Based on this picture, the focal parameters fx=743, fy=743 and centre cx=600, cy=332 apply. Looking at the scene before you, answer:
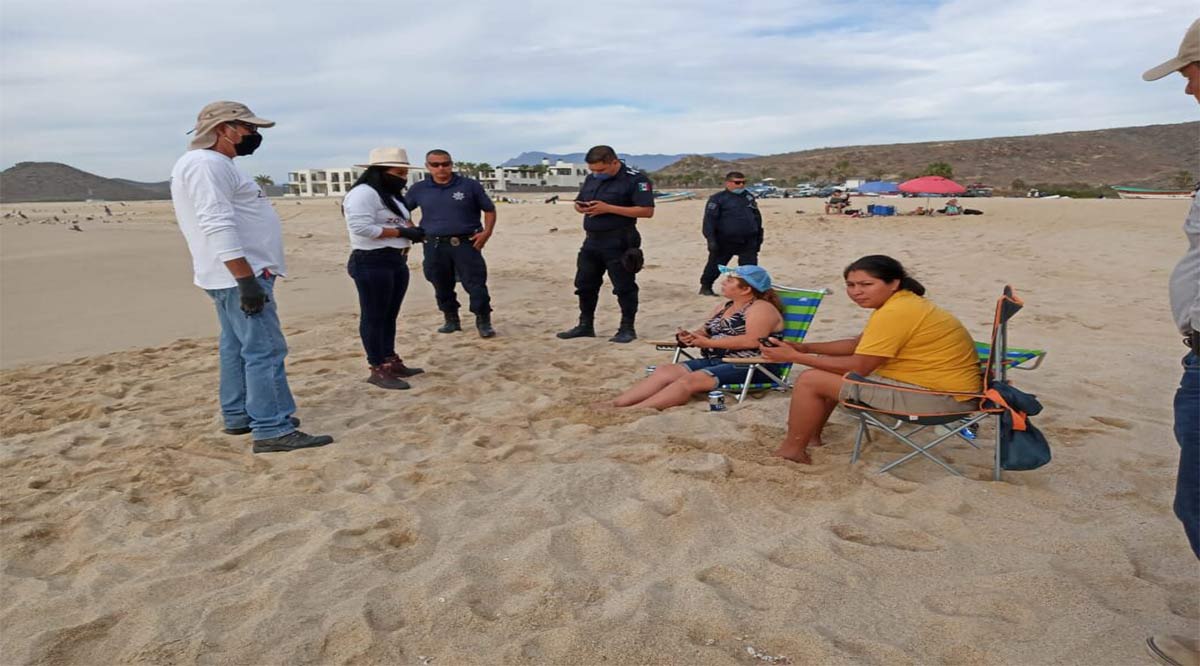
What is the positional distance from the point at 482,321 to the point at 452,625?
470 cm

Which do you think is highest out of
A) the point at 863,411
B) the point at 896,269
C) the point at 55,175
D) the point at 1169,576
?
the point at 55,175

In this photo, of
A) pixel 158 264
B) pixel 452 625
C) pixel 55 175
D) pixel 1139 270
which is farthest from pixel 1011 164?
pixel 55 175

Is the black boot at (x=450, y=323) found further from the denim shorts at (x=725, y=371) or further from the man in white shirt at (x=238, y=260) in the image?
the denim shorts at (x=725, y=371)

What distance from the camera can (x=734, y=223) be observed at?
28.2 ft

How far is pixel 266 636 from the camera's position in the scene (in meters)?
2.35

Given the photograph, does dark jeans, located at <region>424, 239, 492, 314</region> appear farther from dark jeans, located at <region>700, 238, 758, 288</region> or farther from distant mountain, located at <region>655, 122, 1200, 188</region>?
distant mountain, located at <region>655, 122, 1200, 188</region>

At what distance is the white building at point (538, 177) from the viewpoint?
283 feet

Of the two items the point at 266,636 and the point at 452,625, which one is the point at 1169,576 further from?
the point at 266,636

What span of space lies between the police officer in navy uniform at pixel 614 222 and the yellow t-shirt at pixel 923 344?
313 centimetres

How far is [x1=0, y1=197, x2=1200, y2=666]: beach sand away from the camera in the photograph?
2.32m

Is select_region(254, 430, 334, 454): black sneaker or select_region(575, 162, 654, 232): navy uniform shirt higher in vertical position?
select_region(575, 162, 654, 232): navy uniform shirt

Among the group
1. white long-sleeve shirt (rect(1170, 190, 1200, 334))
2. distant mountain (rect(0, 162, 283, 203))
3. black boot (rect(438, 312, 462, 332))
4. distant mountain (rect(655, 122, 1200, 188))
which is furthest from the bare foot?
distant mountain (rect(0, 162, 283, 203))

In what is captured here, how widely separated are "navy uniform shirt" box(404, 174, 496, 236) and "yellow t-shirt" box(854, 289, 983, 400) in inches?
151

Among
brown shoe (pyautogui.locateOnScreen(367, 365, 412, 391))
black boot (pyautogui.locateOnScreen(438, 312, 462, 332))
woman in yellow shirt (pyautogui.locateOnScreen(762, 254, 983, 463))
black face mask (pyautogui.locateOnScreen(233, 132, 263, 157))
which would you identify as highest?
black face mask (pyautogui.locateOnScreen(233, 132, 263, 157))
